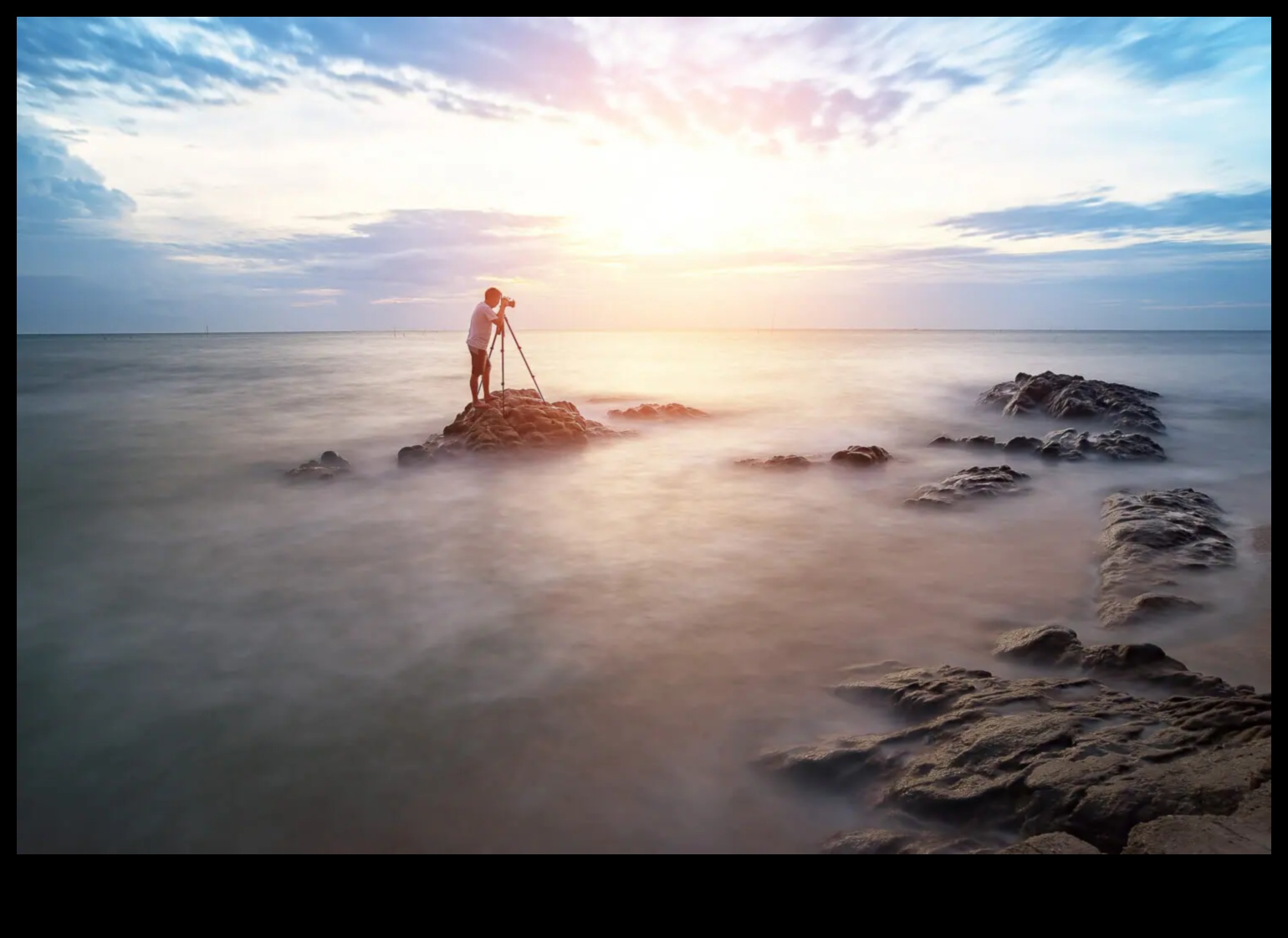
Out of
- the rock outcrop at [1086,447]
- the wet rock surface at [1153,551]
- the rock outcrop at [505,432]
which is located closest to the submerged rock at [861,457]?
the rock outcrop at [1086,447]

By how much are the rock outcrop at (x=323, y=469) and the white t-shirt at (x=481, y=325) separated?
3068mm

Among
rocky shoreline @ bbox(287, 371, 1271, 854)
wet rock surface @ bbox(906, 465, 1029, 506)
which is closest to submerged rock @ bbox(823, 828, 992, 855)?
rocky shoreline @ bbox(287, 371, 1271, 854)

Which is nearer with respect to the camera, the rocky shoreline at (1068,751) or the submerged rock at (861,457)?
the rocky shoreline at (1068,751)

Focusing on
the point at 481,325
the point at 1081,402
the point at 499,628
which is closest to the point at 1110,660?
the point at 499,628

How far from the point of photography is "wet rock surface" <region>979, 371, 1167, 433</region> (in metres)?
14.2

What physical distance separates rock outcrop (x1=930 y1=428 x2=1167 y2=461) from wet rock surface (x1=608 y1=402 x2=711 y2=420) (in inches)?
290

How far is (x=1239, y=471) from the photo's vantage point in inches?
426

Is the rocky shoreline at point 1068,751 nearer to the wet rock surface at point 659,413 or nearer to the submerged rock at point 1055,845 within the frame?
the submerged rock at point 1055,845

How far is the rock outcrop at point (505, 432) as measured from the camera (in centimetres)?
1151

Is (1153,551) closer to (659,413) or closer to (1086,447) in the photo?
(1086,447)

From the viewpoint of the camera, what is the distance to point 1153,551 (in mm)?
6059

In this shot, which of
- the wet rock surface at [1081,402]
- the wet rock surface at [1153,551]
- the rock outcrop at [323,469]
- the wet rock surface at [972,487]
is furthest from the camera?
the wet rock surface at [1081,402]
